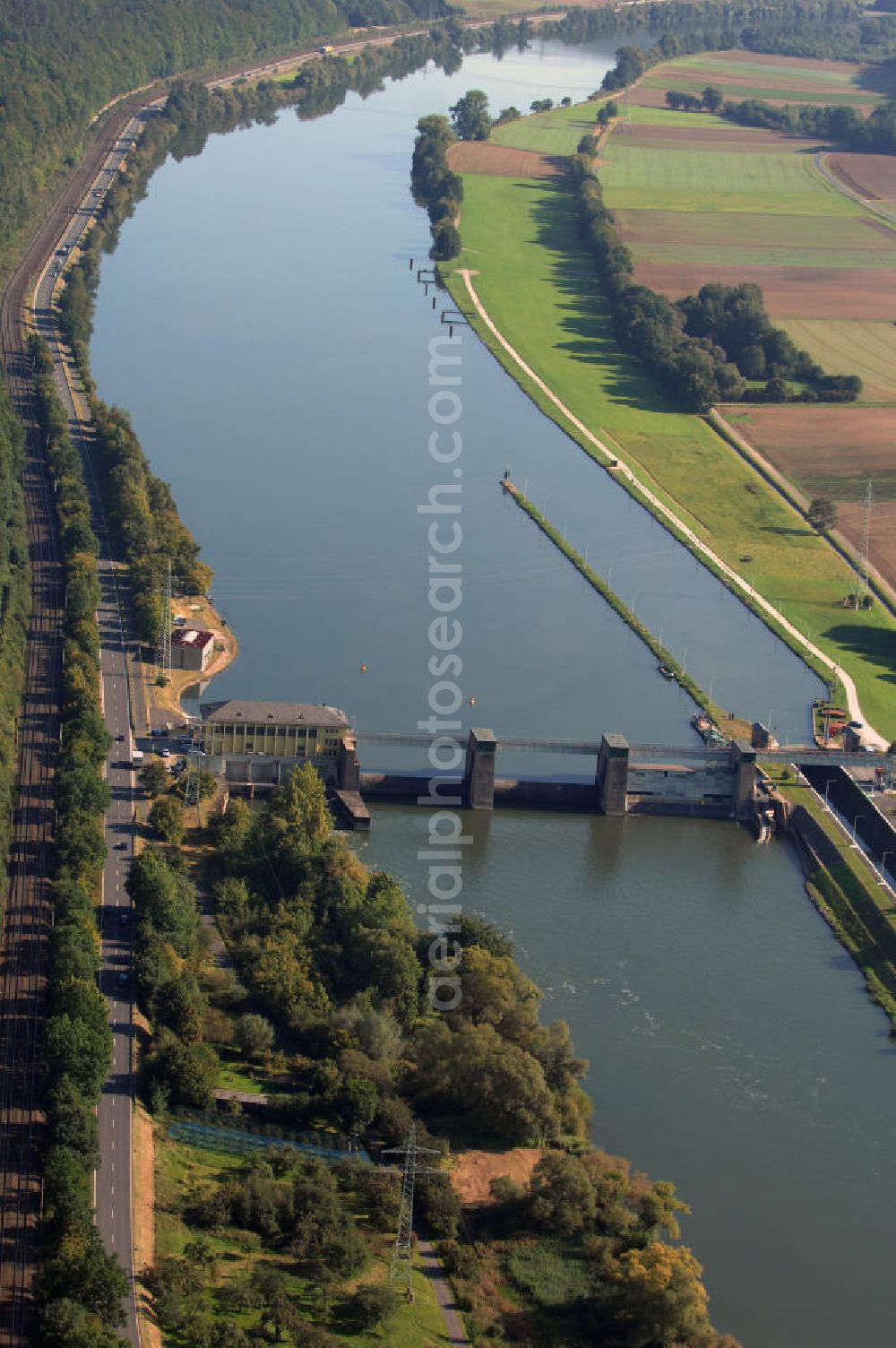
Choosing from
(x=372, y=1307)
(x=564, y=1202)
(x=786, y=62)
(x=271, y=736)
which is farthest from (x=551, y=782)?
(x=786, y=62)

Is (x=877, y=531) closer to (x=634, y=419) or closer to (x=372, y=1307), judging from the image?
(x=634, y=419)

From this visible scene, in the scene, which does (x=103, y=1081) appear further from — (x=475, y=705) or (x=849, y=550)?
(x=849, y=550)

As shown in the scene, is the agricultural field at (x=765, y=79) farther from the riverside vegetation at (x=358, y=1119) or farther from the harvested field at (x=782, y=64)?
the riverside vegetation at (x=358, y=1119)

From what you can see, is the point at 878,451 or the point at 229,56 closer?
the point at 878,451

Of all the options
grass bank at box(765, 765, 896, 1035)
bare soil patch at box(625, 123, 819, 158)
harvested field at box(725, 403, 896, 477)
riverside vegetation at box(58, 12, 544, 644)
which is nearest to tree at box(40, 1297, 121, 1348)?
grass bank at box(765, 765, 896, 1035)

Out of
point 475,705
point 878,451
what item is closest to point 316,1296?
point 475,705
